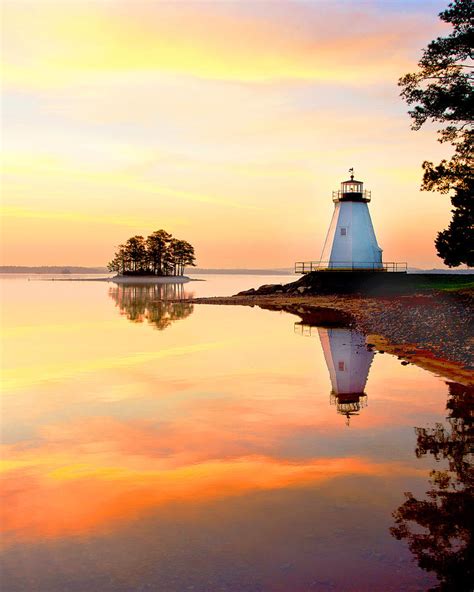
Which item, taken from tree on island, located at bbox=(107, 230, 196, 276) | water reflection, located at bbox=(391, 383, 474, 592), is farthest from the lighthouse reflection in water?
tree on island, located at bbox=(107, 230, 196, 276)

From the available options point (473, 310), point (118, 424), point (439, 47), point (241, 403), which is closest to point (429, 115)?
point (439, 47)

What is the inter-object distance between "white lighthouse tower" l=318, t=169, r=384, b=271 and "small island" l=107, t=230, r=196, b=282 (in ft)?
284

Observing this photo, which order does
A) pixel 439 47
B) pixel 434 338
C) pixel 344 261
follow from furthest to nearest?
pixel 344 261 < pixel 439 47 < pixel 434 338

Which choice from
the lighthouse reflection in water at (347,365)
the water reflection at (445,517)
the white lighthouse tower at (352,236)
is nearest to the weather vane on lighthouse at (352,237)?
the white lighthouse tower at (352,236)

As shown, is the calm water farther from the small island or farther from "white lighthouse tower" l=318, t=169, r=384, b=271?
the small island

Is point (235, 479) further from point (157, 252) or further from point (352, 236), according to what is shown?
point (157, 252)

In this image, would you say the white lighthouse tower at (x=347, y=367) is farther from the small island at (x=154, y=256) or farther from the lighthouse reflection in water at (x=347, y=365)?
the small island at (x=154, y=256)

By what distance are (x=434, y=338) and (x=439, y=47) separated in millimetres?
14725

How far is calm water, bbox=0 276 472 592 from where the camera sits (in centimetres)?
662

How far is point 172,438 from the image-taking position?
493 inches

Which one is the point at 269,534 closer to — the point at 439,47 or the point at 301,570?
the point at 301,570

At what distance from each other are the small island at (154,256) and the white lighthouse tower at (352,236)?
8654 centimetres

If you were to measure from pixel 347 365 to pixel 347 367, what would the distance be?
0.40 meters

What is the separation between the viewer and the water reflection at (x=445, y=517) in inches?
257
